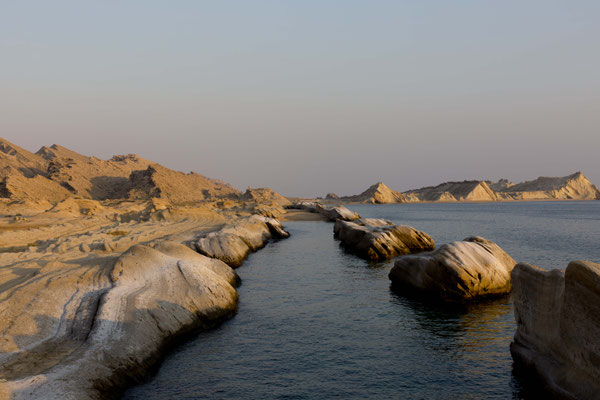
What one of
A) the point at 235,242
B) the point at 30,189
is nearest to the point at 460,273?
the point at 235,242

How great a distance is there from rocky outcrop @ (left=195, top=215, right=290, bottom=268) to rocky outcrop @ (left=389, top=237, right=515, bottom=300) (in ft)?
51.3

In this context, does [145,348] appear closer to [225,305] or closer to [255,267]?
[225,305]

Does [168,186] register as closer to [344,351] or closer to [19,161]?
[19,161]

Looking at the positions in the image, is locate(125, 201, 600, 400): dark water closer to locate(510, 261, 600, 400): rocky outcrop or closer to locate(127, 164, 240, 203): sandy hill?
locate(510, 261, 600, 400): rocky outcrop

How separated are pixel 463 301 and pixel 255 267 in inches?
665

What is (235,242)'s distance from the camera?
34188 millimetres

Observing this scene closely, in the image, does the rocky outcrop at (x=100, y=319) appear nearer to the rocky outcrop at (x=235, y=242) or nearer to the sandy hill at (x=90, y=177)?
the rocky outcrop at (x=235, y=242)

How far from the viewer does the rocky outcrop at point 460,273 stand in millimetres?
20531

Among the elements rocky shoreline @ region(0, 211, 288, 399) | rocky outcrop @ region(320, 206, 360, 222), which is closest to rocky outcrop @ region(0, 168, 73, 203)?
rocky outcrop @ region(320, 206, 360, 222)

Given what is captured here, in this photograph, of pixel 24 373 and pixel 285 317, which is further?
pixel 285 317

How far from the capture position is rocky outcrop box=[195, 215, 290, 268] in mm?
30828

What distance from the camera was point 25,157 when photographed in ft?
456

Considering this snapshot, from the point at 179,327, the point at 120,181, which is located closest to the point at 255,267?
the point at 179,327

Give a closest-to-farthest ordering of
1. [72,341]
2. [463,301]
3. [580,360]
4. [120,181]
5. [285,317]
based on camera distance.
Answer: [580,360] → [72,341] → [285,317] → [463,301] → [120,181]
